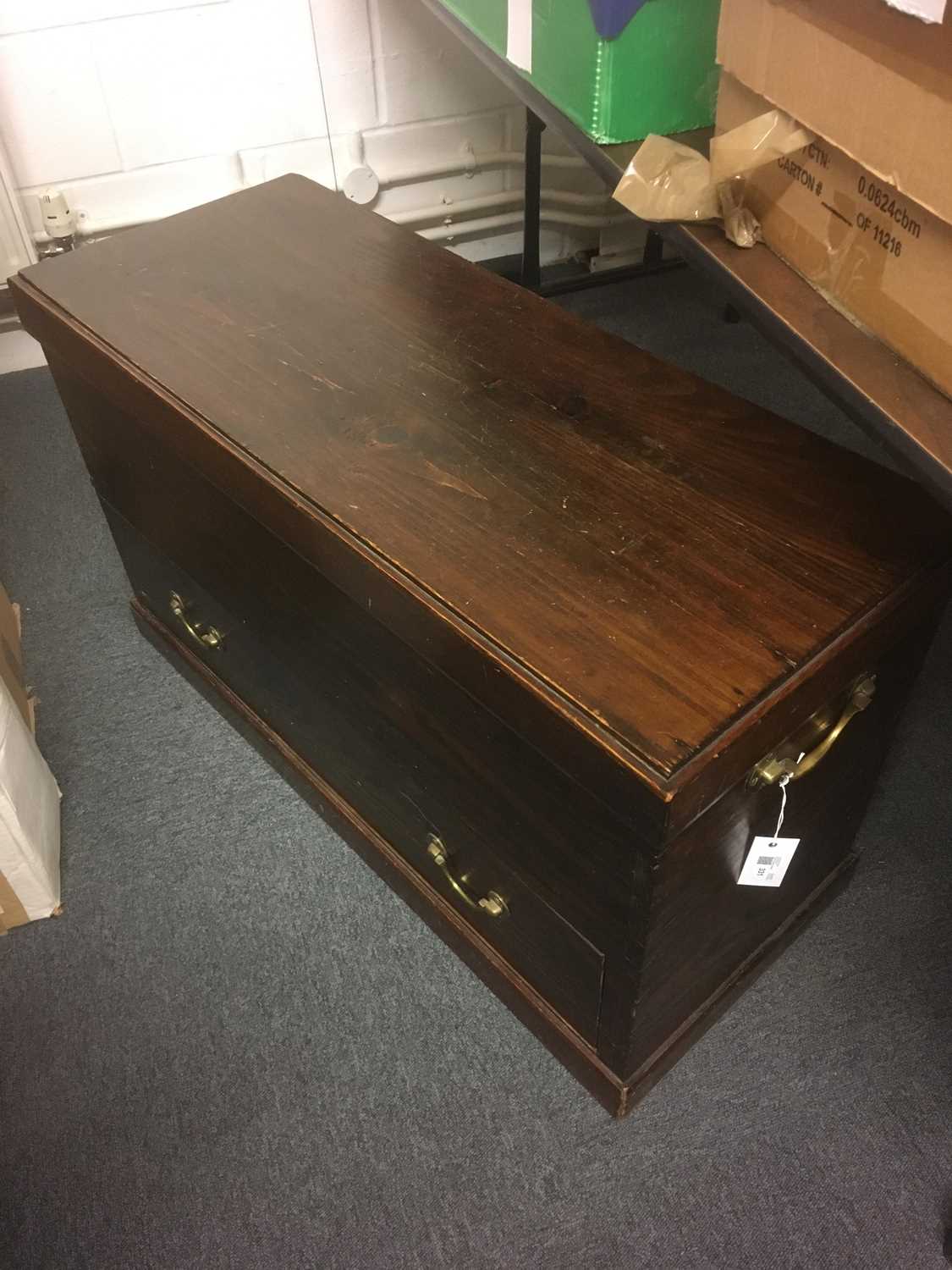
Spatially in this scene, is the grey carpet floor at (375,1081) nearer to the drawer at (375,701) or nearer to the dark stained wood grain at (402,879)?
the dark stained wood grain at (402,879)

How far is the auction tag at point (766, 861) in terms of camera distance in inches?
31.4

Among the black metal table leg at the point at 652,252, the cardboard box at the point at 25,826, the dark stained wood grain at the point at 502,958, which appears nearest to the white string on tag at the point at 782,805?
the dark stained wood grain at the point at 502,958

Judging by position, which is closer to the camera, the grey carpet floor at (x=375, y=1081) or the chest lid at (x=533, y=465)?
the chest lid at (x=533, y=465)

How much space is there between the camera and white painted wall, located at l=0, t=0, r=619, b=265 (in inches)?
64.1

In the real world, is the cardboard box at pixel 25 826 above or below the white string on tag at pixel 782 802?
below

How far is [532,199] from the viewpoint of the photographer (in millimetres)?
1763

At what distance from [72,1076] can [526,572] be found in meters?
0.70

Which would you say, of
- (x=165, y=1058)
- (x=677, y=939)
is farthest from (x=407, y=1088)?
(x=677, y=939)

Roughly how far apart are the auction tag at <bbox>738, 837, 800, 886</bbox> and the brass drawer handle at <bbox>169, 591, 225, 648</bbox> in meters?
0.66

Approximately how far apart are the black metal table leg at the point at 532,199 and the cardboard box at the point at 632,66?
695mm

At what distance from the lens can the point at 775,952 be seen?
1037mm

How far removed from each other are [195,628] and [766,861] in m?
0.73

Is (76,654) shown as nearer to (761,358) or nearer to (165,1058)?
(165,1058)

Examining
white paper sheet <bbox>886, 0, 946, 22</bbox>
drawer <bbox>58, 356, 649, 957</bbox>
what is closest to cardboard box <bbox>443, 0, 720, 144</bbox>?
white paper sheet <bbox>886, 0, 946, 22</bbox>
